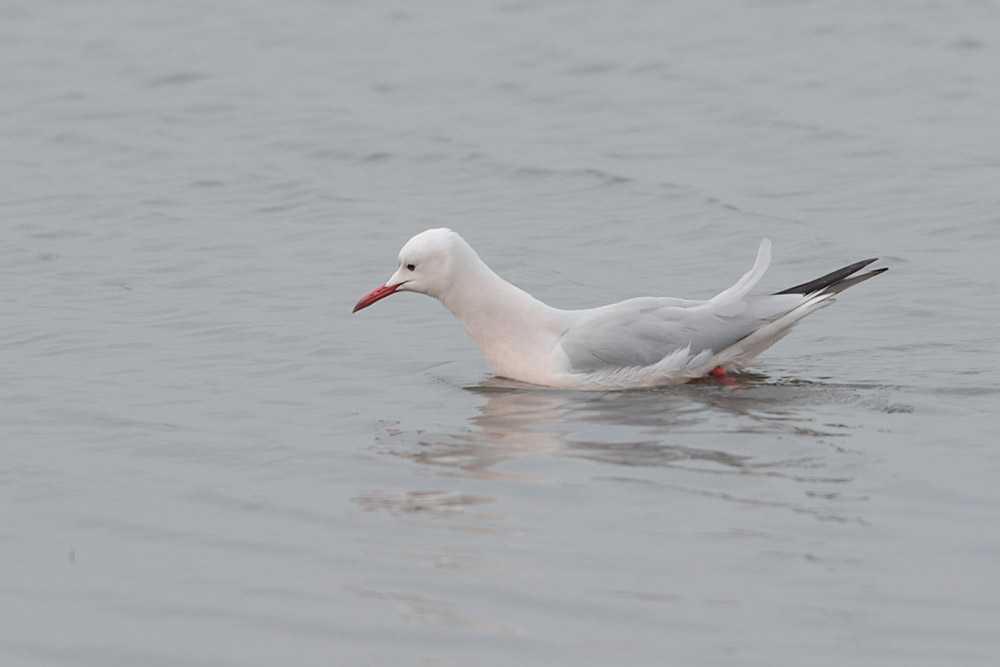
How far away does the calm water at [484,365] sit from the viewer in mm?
5707

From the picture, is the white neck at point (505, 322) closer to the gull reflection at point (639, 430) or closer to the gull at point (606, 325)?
the gull at point (606, 325)

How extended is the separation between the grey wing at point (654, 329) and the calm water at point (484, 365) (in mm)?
296

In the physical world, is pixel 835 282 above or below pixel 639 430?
above

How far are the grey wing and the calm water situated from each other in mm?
296

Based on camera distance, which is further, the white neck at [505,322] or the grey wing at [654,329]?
the white neck at [505,322]

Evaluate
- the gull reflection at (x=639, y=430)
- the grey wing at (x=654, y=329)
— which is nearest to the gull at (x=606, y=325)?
the grey wing at (x=654, y=329)

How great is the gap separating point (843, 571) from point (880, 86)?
528 inches

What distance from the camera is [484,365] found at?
9.88m

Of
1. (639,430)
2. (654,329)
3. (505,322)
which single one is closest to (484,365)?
(505,322)

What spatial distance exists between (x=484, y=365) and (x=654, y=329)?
132 centimetres

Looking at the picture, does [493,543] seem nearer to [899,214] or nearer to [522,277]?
[522,277]

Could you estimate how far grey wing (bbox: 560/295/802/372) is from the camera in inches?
353

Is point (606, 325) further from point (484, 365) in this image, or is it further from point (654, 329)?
point (484, 365)

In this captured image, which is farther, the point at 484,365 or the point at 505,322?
the point at 484,365
